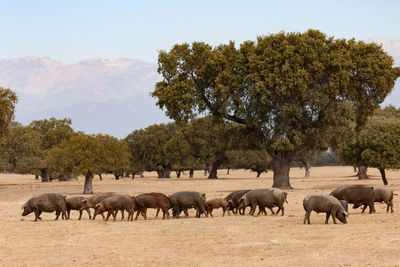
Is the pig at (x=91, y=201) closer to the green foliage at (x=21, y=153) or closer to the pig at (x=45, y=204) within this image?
the pig at (x=45, y=204)

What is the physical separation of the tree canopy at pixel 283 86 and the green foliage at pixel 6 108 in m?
15.3

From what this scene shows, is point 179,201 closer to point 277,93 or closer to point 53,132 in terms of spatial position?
point 277,93

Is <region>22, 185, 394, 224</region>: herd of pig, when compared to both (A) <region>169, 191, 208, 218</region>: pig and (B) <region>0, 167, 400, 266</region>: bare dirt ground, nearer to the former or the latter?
(A) <region>169, 191, 208, 218</region>: pig

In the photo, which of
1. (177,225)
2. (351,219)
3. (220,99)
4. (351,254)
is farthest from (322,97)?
(351,254)

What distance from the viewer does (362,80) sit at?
45.1 meters

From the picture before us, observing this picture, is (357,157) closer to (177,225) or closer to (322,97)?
(322,97)

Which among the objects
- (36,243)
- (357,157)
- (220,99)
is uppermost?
(220,99)

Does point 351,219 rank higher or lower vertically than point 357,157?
lower

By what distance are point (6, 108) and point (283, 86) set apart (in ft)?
86.9

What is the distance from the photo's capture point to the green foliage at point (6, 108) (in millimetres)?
52031

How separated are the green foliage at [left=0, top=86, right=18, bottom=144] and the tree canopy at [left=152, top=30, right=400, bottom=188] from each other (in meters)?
15.3

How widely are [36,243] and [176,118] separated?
29258mm

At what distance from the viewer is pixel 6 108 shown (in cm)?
5222

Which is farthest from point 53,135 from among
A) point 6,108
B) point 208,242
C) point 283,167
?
point 208,242
